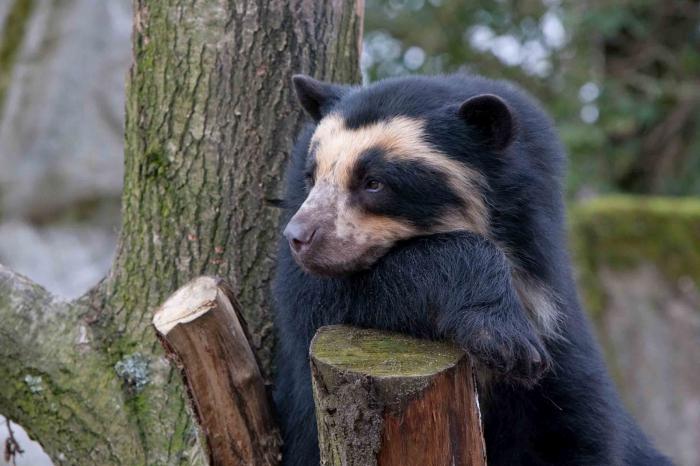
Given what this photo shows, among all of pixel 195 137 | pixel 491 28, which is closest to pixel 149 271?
pixel 195 137

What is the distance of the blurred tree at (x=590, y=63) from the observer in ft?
32.4

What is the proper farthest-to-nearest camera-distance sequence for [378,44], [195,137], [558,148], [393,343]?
[378,44]
[195,137]
[558,148]
[393,343]

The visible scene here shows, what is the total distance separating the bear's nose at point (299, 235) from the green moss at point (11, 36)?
23.0ft

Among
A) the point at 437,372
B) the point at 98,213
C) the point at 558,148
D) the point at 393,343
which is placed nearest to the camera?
the point at 437,372

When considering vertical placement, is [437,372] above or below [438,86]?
below

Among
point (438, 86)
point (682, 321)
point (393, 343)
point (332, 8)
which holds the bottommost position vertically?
point (682, 321)

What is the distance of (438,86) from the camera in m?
3.47

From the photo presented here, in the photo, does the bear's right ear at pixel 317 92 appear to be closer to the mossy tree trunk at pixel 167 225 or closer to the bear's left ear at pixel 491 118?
the mossy tree trunk at pixel 167 225

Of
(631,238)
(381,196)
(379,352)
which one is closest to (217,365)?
(379,352)

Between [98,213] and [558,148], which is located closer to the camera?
[558,148]

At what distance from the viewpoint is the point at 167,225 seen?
153 inches

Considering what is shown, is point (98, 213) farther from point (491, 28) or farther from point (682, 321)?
point (682, 321)

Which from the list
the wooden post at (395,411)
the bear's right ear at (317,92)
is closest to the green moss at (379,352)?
the wooden post at (395,411)

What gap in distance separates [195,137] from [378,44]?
6958 mm
